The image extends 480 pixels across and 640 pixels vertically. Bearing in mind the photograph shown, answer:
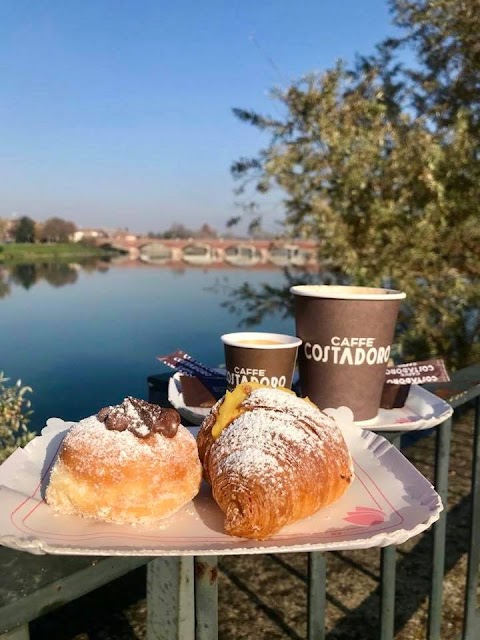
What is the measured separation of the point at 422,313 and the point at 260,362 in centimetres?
325

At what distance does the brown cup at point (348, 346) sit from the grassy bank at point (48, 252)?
6309mm

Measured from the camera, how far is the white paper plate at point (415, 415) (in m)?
1.16

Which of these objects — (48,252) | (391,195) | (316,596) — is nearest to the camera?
(316,596)

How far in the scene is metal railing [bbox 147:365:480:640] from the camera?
758 millimetres

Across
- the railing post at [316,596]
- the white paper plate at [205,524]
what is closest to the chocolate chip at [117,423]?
the white paper plate at [205,524]

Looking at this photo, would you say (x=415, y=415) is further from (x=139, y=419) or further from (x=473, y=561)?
(x=473, y=561)

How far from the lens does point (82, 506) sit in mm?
699

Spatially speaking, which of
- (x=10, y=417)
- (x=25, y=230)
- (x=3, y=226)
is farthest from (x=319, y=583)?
(x=25, y=230)

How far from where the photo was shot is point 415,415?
1.24 meters

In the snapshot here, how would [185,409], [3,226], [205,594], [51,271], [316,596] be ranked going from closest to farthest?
1. [205,594]
2. [316,596]
3. [185,409]
4. [3,226]
5. [51,271]

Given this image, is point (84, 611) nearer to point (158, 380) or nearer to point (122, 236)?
point (158, 380)

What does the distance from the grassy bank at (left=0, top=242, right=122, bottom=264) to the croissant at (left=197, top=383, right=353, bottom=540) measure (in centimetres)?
658

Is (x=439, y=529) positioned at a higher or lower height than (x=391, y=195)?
lower

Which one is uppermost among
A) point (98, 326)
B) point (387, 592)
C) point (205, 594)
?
point (205, 594)
